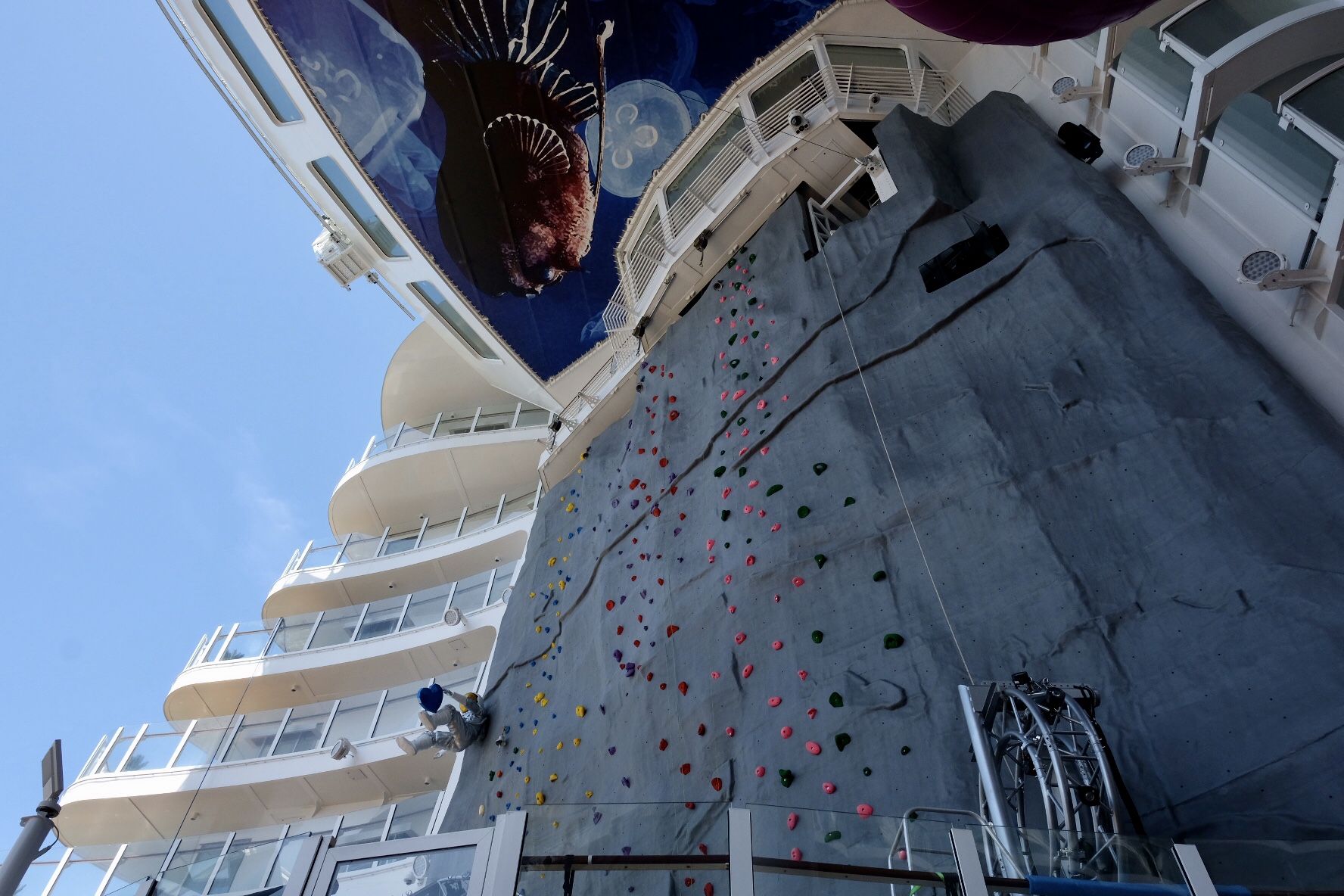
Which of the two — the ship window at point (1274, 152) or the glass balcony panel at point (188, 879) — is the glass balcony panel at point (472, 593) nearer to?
the glass balcony panel at point (188, 879)

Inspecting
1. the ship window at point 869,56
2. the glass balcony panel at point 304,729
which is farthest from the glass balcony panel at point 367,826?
the ship window at point 869,56

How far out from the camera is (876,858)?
10.1 feet

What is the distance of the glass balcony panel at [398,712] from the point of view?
41.0ft

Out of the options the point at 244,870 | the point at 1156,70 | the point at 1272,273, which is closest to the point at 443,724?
the point at 244,870

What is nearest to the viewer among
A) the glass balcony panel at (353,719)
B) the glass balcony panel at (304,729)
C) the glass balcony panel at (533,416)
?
the glass balcony panel at (353,719)

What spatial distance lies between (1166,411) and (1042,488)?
91 centimetres

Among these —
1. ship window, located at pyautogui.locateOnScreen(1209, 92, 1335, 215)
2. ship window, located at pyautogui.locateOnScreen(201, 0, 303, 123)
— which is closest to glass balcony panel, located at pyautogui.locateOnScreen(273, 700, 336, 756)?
ship window, located at pyautogui.locateOnScreen(201, 0, 303, 123)

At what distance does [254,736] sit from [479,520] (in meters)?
5.24

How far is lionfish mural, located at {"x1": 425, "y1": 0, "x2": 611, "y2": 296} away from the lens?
37.4 feet

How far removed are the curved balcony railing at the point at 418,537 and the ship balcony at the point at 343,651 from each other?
1472 mm

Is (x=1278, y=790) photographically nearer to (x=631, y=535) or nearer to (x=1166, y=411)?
(x=1166, y=411)

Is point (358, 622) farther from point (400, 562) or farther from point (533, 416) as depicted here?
point (533, 416)

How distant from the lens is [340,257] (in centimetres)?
1341

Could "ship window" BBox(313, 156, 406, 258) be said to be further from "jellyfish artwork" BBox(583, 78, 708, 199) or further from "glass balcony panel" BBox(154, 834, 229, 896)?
"glass balcony panel" BBox(154, 834, 229, 896)
